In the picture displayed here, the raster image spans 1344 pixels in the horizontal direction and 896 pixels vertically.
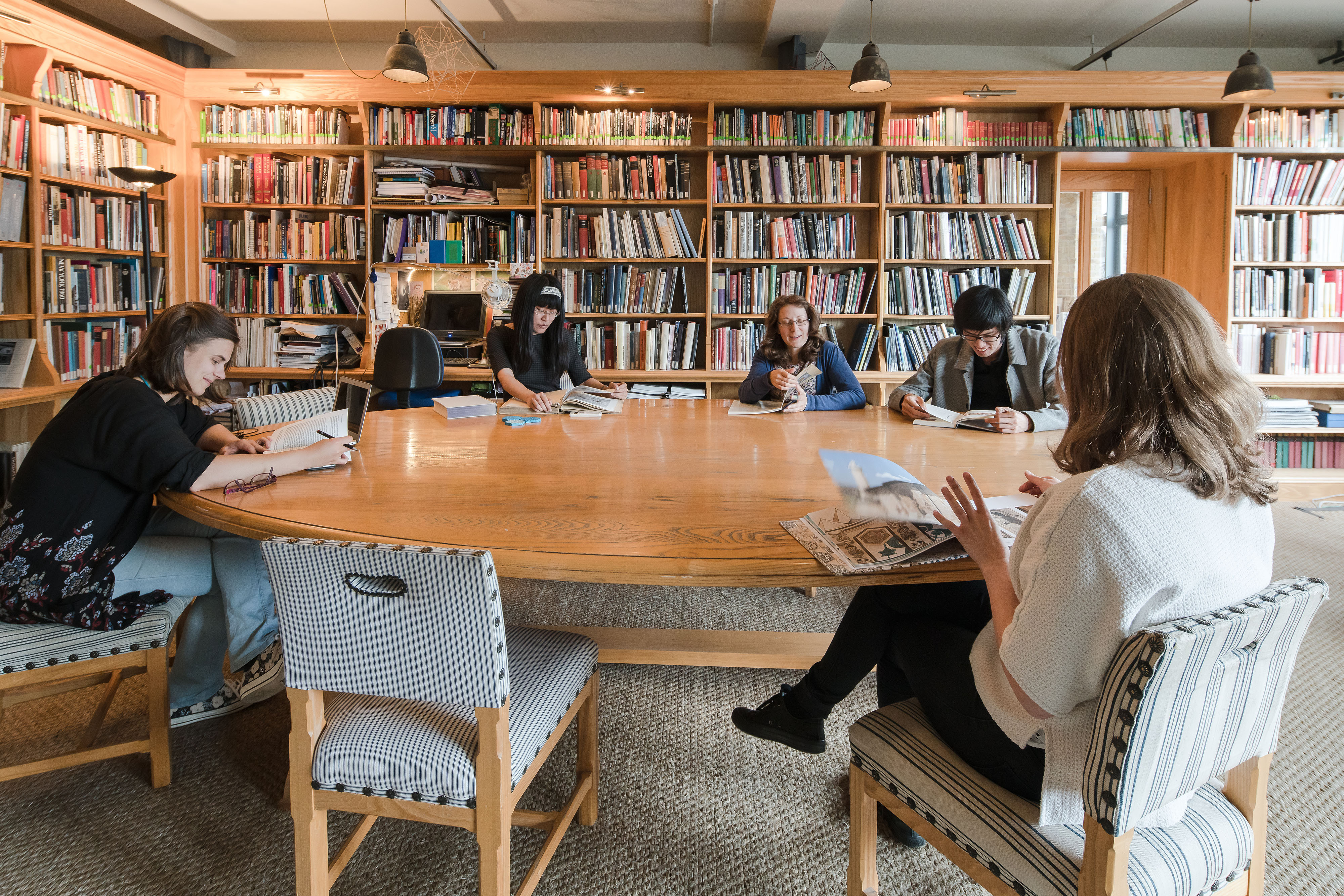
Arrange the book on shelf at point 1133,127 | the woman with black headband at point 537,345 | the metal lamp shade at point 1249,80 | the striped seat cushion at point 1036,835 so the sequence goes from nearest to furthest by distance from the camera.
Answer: the striped seat cushion at point 1036,835 < the woman with black headband at point 537,345 < the metal lamp shade at point 1249,80 < the book on shelf at point 1133,127

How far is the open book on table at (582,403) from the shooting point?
2754mm

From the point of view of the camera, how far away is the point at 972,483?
1.06 meters

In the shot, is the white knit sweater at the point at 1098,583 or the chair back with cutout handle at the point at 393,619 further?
the chair back with cutout handle at the point at 393,619

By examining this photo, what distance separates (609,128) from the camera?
4.48m

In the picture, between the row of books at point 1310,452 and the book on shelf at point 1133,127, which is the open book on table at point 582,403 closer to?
the book on shelf at point 1133,127

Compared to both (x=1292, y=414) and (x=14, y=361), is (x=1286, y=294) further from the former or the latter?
(x=14, y=361)

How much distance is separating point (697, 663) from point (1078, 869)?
1.28m

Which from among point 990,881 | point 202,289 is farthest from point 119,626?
point 202,289

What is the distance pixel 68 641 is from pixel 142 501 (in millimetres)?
300

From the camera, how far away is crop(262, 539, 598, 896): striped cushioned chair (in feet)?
3.20

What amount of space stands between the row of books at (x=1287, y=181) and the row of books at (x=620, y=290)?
328 cm

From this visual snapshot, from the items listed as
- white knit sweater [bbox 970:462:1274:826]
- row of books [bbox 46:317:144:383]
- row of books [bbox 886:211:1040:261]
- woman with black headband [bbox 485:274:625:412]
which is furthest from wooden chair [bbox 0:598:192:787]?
row of books [bbox 886:211:1040:261]

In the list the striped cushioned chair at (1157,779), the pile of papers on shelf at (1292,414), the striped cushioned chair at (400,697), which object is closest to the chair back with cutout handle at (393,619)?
the striped cushioned chair at (400,697)

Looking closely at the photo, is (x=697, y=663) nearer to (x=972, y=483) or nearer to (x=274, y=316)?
(x=972, y=483)
